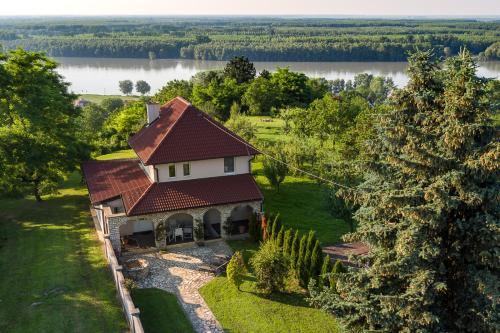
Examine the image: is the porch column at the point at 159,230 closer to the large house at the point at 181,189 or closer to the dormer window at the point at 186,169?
the large house at the point at 181,189

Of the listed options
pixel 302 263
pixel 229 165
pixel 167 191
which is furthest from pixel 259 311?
pixel 229 165

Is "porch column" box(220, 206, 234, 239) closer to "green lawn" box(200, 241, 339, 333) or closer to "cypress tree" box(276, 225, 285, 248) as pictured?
"cypress tree" box(276, 225, 285, 248)

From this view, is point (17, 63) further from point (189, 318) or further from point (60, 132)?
point (189, 318)

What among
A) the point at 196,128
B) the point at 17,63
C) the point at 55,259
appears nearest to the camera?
the point at 55,259

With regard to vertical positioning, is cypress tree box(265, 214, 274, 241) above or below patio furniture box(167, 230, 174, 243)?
above

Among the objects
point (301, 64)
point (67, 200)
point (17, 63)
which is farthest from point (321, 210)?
point (301, 64)

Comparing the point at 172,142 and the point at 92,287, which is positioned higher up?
the point at 172,142

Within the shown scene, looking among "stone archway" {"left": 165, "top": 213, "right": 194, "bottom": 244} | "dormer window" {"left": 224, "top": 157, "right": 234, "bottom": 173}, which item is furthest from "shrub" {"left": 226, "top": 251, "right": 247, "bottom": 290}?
"dormer window" {"left": 224, "top": 157, "right": 234, "bottom": 173}
